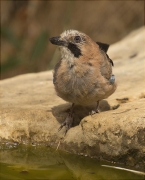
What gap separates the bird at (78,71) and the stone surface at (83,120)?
223mm

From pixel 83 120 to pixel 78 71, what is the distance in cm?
56

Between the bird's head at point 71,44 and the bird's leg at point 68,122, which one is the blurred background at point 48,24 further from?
the bird's head at point 71,44

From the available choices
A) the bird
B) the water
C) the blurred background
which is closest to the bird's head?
the bird

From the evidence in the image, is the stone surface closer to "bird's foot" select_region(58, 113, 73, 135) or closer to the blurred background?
"bird's foot" select_region(58, 113, 73, 135)

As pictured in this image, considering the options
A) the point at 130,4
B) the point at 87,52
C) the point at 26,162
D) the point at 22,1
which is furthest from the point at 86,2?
the point at 26,162

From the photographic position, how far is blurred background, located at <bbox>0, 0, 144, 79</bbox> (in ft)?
37.2

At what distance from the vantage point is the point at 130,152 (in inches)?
169

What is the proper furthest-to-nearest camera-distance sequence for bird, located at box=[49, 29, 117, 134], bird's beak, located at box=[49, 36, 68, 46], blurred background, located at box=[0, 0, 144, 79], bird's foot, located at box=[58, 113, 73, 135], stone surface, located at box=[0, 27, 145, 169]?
blurred background, located at box=[0, 0, 144, 79]
bird's foot, located at box=[58, 113, 73, 135]
bird, located at box=[49, 29, 117, 134]
bird's beak, located at box=[49, 36, 68, 46]
stone surface, located at box=[0, 27, 145, 169]

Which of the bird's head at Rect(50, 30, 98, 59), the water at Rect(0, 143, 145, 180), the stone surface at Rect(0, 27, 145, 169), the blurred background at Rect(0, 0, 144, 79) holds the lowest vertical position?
the water at Rect(0, 143, 145, 180)

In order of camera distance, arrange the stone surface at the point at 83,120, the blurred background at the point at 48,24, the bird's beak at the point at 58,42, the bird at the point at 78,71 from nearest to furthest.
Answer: the stone surface at the point at 83,120, the bird's beak at the point at 58,42, the bird at the point at 78,71, the blurred background at the point at 48,24

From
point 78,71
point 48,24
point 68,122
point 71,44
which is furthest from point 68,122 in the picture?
point 48,24

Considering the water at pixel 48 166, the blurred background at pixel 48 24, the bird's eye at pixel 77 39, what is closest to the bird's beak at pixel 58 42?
the bird's eye at pixel 77 39

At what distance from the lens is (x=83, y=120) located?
477 cm

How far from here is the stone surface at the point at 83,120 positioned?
170 inches
